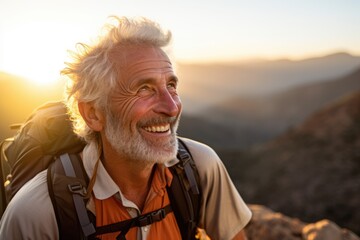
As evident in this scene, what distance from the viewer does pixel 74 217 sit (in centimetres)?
209

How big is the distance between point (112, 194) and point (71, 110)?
715mm

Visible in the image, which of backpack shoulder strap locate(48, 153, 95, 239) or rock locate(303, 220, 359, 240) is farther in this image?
rock locate(303, 220, 359, 240)

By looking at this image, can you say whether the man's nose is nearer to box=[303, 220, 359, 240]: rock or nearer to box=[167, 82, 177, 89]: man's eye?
box=[167, 82, 177, 89]: man's eye

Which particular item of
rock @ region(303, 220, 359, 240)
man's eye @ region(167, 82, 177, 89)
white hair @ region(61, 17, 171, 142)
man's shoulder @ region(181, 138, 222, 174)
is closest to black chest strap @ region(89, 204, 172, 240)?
man's shoulder @ region(181, 138, 222, 174)

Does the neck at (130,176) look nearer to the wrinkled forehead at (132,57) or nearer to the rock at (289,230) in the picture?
the wrinkled forehead at (132,57)

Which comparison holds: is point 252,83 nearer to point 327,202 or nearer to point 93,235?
point 327,202

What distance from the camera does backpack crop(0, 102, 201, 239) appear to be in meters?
2.09

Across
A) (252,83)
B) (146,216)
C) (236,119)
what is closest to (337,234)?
(146,216)

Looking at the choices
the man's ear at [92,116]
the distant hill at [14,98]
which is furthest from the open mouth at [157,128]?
the distant hill at [14,98]

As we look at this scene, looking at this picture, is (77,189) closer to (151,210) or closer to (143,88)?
(151,210)

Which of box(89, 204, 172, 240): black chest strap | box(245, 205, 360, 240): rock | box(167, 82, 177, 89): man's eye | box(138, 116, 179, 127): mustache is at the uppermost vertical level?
box(167, 82, 177, 89): man's eye

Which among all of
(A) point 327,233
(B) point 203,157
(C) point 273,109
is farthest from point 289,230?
(C) point 273,109

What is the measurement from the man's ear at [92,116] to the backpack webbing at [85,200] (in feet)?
0.79

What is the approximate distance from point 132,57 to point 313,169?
16260mm
